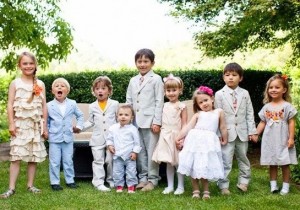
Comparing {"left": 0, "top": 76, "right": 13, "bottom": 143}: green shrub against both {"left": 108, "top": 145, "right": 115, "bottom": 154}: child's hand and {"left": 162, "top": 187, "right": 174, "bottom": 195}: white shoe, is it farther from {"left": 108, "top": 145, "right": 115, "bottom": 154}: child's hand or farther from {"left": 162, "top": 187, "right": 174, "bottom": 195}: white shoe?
{"left": 162, "top": 187, "right": 174, "bottom": 195}: white shoe

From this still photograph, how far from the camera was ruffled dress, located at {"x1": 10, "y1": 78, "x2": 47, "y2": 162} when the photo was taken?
5469mm

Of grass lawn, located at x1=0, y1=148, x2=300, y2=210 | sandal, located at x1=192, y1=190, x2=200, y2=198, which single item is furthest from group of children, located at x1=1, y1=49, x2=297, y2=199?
grass lawn, located at x1=0, y1=148, x2=300, y2=210

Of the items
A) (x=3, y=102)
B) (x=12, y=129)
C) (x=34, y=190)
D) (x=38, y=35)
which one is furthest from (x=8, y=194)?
(x=3, y=102)

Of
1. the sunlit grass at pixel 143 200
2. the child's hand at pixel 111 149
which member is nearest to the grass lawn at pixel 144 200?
the sunlit grass at pixel 143 200

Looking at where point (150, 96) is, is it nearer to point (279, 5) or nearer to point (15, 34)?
point (279, 5)

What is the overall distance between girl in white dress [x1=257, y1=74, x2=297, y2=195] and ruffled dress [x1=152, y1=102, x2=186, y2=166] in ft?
3.07

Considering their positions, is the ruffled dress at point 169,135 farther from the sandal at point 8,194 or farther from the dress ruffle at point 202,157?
the sandal at point 8,194

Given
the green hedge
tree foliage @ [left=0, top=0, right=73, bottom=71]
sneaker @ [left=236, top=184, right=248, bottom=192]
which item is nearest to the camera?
sneaker @ [left=236, top=184, right=248, bottom=192]

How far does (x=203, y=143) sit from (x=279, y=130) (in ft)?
3.05

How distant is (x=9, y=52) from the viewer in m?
9.80

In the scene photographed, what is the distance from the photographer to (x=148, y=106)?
5.86 metres

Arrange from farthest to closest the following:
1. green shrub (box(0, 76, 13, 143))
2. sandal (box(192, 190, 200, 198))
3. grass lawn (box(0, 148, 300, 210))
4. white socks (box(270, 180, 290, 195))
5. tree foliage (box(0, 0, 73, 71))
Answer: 1. green shrub (box(0, 76, 13, 143))
2. tree foliage (box(0, 0, 73, 71))
3. white socks (box(270, 180, 290, 195))
4. sandal (box(192, 190, 200, 198))
5. grass lawn (box(0, 148, 300, 210))

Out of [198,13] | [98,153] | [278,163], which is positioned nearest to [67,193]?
[98,153]

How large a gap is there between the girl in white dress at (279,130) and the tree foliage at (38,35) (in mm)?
4885
